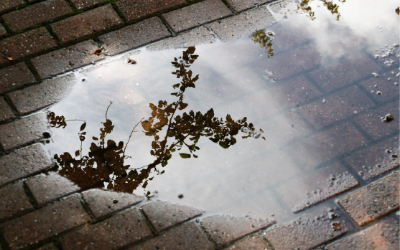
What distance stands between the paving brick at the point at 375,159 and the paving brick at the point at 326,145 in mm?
59

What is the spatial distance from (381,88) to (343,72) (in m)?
0.27

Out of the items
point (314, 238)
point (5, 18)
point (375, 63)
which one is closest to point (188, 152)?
point (314, 238)

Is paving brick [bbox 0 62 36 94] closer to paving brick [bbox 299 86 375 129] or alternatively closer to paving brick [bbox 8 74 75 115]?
paving brick [bbox 8 74 75 115]

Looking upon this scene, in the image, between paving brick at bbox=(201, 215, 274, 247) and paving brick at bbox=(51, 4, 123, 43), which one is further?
paving brick at bbox=(51, 4, 123, 43)

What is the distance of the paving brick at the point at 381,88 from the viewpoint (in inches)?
97.0

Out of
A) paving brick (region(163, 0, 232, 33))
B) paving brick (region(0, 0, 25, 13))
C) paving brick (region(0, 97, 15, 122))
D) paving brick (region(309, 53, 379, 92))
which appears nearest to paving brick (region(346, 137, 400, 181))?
paving brick (region(309, 53, 379, 92))

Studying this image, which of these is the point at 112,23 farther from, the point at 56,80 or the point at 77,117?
the point at 77,117

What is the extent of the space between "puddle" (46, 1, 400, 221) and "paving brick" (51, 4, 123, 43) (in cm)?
33

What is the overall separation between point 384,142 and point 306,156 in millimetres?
501

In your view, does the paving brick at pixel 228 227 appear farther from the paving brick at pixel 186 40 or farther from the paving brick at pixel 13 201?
the paving brick at pixel 186 40

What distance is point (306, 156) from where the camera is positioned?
2.18 m

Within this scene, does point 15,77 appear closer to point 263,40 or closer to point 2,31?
point 2,31

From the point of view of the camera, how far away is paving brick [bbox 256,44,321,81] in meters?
2.59

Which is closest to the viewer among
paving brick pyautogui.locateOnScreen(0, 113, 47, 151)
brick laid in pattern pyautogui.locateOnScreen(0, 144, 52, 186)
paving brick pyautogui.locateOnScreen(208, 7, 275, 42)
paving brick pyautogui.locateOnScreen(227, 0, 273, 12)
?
brick laid in pattern pyautogui.locateOnScreen(0, 144, 52, 186)
